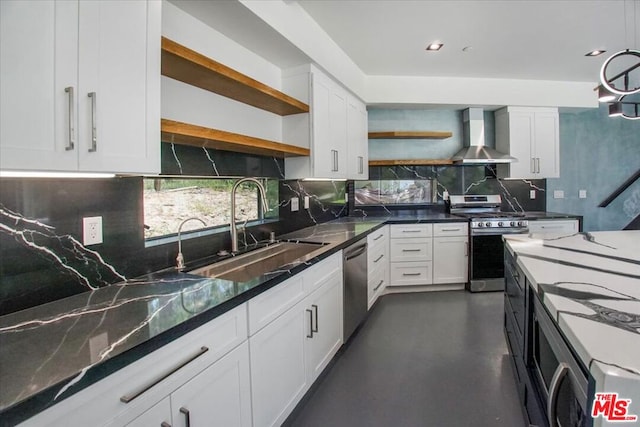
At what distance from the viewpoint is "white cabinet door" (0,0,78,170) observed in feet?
2.90

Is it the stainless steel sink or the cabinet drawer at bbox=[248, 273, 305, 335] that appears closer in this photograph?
the cabinet drawer at bbox=[248, 273, 305, 335]

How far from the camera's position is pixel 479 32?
9.65 feet

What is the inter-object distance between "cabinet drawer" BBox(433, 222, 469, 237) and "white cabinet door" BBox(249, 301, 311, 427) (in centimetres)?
249

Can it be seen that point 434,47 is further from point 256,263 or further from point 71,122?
point 71,122

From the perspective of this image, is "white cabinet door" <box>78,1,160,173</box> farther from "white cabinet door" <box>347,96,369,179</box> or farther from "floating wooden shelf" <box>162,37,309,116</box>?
"white cabinet door" <box>347,96,369,179</box>

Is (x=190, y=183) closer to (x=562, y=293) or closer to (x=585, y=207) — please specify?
Answer: (x=562, y=293)

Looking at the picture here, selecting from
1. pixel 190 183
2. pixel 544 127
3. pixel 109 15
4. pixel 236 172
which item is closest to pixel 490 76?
pixel 544 127

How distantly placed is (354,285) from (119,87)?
6.79 feet

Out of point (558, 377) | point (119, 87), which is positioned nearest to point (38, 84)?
point (119, 87)

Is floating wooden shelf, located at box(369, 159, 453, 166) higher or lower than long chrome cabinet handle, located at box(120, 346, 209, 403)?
higher

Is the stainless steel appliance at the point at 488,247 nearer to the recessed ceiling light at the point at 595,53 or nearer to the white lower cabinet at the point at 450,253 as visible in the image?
the white lower cabinet at the point at 450,253

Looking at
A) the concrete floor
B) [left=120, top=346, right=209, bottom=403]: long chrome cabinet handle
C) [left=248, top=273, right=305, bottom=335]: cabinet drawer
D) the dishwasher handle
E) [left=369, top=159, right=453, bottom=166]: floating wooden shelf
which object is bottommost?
the concrete floor

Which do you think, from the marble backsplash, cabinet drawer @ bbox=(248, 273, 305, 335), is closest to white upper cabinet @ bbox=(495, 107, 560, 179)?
cabinet drawer @ bbox=(248, 273, 305, 335)

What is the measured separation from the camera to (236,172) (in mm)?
2229
